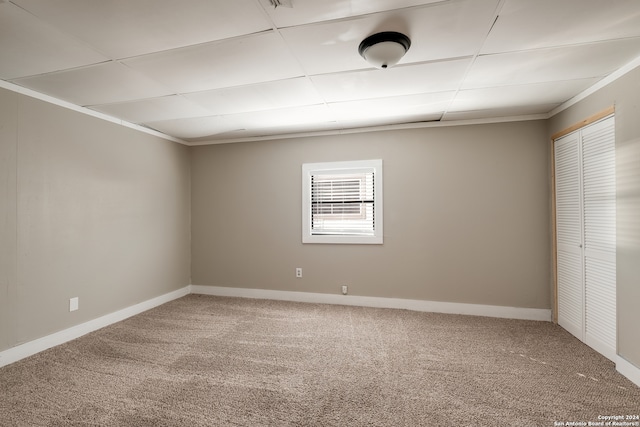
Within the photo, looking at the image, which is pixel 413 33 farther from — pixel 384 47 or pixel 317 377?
pixel 317 377

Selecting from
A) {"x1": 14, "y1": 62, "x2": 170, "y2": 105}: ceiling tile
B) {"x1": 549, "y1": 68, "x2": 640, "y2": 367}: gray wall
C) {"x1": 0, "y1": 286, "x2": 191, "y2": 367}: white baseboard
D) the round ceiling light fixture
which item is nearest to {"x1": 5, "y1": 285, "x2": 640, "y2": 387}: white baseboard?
{"x1": 0, "y1": 286, "x2": 191, "y2": 367}: white baseboard

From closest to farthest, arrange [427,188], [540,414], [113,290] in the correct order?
[540,414] < [113,290] < [427,188]

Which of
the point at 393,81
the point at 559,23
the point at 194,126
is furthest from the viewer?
the point at 194,126

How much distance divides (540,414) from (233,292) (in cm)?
381

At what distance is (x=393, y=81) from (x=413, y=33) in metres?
0.71

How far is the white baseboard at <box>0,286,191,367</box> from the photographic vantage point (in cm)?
260

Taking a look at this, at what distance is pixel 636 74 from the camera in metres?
2.25

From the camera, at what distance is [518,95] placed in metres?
2.95

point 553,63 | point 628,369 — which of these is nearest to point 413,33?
point 553,63

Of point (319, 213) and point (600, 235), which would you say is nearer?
point (600, 235)

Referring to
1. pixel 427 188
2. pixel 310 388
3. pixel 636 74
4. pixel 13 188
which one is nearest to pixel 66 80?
pixel 13 188

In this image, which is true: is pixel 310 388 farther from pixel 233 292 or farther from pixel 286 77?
pixel 233 292

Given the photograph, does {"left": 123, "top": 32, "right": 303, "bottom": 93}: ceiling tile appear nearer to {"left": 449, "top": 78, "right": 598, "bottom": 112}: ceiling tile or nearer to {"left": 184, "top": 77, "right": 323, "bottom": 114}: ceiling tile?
{"left": 184, "top": 77, "right": 323, "bottom": 114}: ceiling tile

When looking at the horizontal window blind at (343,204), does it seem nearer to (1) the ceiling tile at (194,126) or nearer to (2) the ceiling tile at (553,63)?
(1) the ceiling tile at (194,126)
